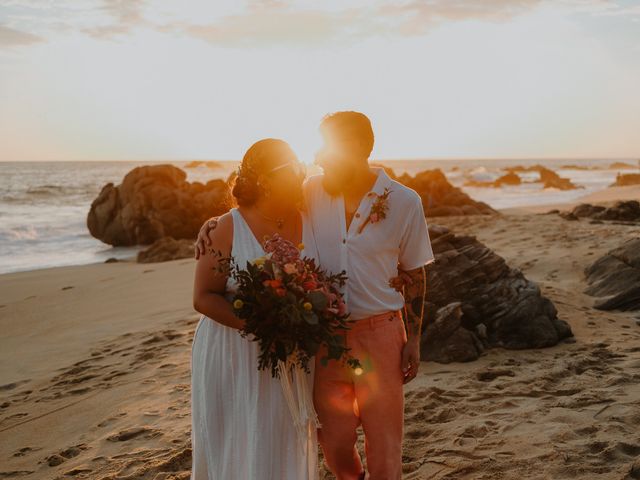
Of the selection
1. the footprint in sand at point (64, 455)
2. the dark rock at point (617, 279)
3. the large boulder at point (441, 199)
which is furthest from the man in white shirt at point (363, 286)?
the large boulder at point (441, 199)

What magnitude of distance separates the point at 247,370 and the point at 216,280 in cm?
51

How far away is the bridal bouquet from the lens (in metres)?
2.92

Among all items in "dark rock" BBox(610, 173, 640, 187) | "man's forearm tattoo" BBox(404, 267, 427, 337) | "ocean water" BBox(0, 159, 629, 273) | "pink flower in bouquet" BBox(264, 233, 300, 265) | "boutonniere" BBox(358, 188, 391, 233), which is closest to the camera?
"pink flower in bouquet" BBox(264, 233, 300, 265)

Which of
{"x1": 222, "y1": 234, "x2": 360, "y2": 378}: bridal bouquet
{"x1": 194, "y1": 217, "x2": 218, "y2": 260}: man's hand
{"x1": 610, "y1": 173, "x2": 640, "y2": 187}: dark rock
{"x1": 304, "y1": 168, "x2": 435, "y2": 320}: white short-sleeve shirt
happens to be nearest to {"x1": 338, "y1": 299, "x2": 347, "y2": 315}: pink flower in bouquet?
{"x1": 222, "y1": 234, "x2": 360, "y2": 378}: bridal bouquet

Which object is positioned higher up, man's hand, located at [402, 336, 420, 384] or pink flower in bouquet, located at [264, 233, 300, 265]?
pink flower in bouquet, located at [264, 233, 300, 265]

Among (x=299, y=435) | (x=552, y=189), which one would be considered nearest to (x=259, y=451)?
(x=299, y=435)

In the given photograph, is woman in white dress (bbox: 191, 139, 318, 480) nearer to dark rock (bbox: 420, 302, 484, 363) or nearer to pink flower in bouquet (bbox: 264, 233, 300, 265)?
pink flower in bouquet (bbox: 264, 233, 300, 265)

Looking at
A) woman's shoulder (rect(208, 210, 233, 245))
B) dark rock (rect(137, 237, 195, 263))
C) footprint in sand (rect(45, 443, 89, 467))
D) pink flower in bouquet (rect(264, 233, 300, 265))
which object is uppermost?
woman's shoulder (rect(208, 210, 233, 245))

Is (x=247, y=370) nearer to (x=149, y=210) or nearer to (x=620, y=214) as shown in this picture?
(x=620, y=214)

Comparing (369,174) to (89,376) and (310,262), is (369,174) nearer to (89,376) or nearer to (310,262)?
(310,262)

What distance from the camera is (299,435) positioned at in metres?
3.42

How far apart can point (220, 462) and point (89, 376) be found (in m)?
4.25

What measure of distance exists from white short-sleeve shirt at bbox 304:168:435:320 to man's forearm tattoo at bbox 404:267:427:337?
0.12 meters

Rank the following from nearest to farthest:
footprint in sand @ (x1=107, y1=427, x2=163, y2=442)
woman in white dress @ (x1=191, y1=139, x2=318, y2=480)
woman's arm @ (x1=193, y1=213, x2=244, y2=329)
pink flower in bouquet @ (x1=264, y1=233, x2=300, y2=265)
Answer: pink flower in bouquet @ (x1=264, y1=233, x2=300, y2=265)
woman's arm @ (x1=193, y1=213, x2=244, y2=329)
woman in white dress @ (x1=191, y1=139, x2=318, y2=480)
footprint in sand @ (x1=107, y1=427, x2=163, y2=442)
